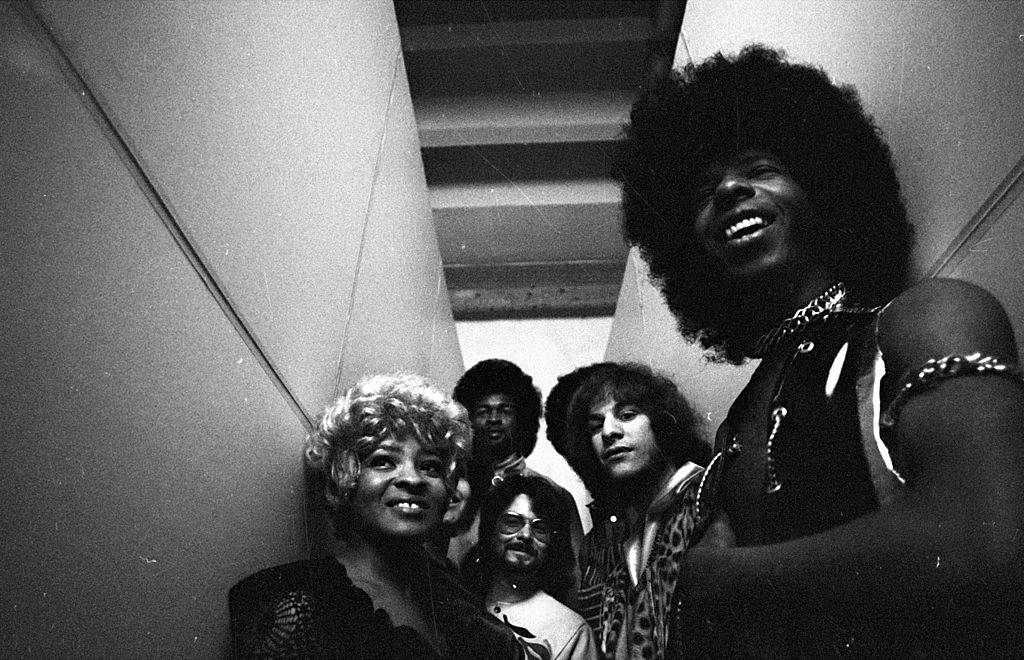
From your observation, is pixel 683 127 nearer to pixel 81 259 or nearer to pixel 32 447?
pixel 81 259

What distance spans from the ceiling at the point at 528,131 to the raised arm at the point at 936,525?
1.16 meters

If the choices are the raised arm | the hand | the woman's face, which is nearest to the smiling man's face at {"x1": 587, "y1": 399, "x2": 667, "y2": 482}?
the woman's face

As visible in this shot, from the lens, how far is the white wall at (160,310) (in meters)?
0.79

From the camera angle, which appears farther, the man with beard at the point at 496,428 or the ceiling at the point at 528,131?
the ceiling at the point at 528,131

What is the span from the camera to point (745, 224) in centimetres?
124

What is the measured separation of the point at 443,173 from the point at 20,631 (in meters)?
2.02

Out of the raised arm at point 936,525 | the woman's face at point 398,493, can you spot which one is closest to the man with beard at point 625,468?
the woman's face at point 398,493

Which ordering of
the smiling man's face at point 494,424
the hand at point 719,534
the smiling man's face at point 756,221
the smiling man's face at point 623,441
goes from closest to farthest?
the hand at point 719,534
the smiling man's face at point 756,221
the smiling man's face at point 623,441
the smiling man's face at point 494,424

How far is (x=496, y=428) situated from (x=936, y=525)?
136 cm

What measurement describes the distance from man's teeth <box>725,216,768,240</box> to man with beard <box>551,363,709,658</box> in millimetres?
485

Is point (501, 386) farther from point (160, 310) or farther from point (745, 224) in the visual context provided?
point (160, 310)

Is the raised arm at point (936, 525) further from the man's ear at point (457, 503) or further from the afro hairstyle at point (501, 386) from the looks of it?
the afro hairstyle at point (501, 386)

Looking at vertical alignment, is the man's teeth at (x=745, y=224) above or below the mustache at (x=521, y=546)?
above

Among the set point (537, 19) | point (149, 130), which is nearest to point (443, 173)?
point (537, 19)
